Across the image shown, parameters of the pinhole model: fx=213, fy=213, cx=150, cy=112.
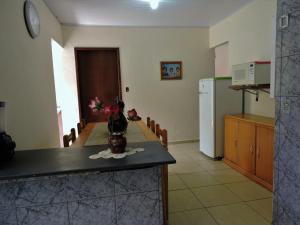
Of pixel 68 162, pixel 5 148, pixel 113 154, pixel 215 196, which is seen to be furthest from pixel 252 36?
pixel 5 148

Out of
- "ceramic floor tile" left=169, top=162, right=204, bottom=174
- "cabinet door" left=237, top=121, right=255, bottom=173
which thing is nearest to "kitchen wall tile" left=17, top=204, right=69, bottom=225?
"ceramic floor tile" left=169, top=162, right=204, bottom=174

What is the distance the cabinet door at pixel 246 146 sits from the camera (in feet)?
8.96

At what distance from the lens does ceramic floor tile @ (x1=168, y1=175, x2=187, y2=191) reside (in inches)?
103

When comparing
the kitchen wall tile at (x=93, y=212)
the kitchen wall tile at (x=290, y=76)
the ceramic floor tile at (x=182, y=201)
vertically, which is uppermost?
the kitchen wall tile at (x=290, y=76)

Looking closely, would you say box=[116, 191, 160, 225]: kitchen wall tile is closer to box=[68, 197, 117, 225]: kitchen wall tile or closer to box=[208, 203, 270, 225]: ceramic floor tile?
box=[68, 197, 117, 225]: kitchen wall tile

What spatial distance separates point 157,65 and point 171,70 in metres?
0.31

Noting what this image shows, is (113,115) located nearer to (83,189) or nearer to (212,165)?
(83,189)

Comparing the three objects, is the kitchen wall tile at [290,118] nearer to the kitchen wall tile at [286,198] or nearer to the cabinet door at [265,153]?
the kitchen wall tile at [286,198]

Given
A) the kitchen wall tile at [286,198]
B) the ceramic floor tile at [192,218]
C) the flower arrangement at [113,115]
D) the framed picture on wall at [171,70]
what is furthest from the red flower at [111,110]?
the framed picture on wall at [171,70]

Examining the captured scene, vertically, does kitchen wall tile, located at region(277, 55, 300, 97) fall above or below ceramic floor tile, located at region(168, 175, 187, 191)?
above

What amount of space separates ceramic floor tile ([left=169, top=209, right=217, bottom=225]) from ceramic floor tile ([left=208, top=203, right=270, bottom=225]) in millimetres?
69

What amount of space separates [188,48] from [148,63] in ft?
2.97

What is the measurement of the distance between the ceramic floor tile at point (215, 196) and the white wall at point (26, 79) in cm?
190

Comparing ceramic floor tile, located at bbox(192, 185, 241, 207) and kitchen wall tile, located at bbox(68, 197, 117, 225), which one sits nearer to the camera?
kitchen wall tile, located at bbox(68, 197, 117, 225)
